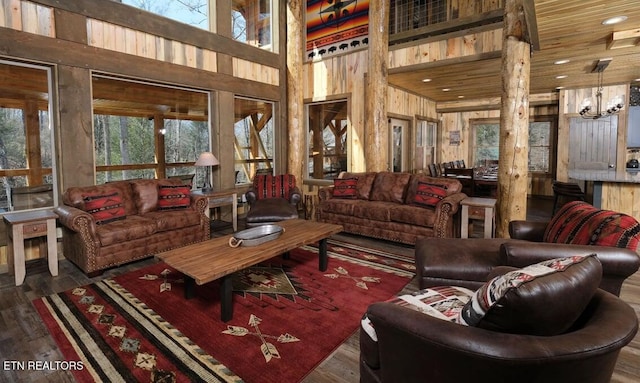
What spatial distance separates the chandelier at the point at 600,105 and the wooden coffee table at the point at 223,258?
18.0 ft

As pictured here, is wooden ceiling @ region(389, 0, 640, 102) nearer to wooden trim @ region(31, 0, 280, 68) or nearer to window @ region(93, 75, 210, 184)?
wooden trim @ region(31, 0, 280, 68)

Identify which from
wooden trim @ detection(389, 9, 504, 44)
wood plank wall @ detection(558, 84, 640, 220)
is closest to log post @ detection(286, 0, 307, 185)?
wooden trim @ detection(389, 9, 504, 44)

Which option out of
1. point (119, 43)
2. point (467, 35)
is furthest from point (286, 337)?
point (467, 35)

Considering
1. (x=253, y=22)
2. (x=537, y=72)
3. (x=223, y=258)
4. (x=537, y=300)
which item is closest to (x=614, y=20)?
(x=537, y=72)

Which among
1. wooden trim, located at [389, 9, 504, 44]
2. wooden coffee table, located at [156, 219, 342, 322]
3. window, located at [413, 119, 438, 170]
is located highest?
wooden trim, located at [389, 9, 504, 44]

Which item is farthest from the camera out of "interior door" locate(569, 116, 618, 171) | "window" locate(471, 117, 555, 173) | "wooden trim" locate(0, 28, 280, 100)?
"window" locate(471, 117, 555, 173)

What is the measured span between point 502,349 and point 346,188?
4.32 meters

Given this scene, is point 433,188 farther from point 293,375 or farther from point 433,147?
point 433,147

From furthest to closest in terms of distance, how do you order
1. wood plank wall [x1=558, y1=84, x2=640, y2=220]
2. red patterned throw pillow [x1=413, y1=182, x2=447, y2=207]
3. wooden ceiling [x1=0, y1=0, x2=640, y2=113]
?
wood plank wall [x1=558, y1=84, x2=640, y2=220] → red patterned throw pillow [x1=413, y1=182, x2=447, y2=207] → wooden ceiling [x1=0, y1=0, x2=640, y2=113]

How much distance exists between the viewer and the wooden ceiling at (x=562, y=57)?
10.5ft

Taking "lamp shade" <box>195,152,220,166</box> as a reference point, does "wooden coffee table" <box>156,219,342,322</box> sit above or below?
below

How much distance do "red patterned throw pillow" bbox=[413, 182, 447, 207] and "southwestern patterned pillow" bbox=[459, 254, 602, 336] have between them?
10.4 ft

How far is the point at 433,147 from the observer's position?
946 cm

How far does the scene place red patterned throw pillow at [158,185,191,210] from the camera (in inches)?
174
